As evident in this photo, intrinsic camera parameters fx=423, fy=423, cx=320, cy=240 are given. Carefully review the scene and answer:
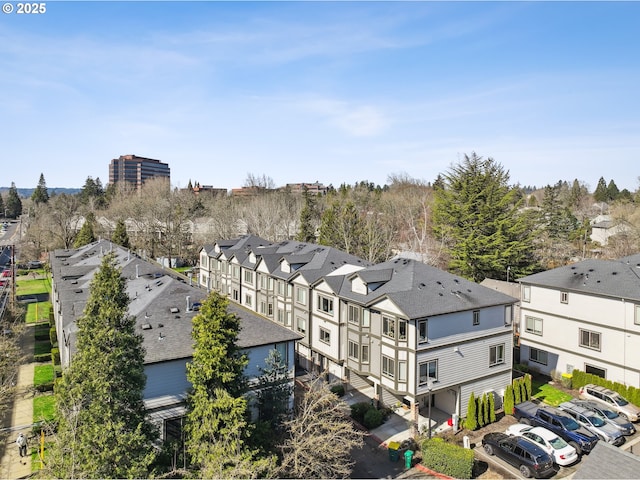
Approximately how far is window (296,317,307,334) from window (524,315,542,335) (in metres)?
17.5

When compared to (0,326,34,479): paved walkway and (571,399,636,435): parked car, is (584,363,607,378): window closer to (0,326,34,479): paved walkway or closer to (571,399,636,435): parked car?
(571,399,636,435): parked car

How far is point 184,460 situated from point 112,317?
21.0 feet

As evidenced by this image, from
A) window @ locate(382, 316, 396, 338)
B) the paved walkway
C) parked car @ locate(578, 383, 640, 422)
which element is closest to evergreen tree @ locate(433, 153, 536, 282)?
parked car @ locate(578, 383, 640, 422)

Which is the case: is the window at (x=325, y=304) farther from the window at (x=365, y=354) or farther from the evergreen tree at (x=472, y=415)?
the evergreen tree at (x=472, y=415)

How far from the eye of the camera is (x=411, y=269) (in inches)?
1093

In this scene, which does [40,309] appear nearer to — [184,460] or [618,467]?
[184,460]

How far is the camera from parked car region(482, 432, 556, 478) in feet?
64.5

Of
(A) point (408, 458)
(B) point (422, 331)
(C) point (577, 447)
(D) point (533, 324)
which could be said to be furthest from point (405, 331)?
(D) point (533, 324)

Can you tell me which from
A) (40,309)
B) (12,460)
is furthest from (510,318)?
(40,309)

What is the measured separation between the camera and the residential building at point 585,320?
1075 inches

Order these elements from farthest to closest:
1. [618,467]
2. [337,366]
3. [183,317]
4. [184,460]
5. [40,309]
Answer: [40,309] → [337,366] → [183,317] → [184,460] → [618,467]

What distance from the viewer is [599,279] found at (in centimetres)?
2980

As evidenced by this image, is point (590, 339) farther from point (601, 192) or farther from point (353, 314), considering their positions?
point (601, 192)

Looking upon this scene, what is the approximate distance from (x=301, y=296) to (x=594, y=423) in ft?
67.0
